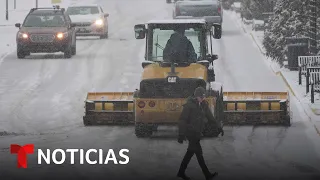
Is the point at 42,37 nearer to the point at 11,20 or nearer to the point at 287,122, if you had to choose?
the point at 287,122

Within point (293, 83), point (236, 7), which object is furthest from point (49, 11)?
point (236, 7)

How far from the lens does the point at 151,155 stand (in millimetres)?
18266

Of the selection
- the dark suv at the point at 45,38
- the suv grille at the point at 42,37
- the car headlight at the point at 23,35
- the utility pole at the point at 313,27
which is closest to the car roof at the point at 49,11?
the dark suv at the point at 45,38

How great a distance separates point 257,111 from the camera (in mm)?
21891

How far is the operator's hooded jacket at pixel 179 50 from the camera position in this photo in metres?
20.5

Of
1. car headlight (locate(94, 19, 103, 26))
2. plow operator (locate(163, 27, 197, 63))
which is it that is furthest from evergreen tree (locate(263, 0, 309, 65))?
plow operator (locate(163, 27, 197, 63))

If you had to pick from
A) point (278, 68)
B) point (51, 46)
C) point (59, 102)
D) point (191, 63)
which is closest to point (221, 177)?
point (191, 63)

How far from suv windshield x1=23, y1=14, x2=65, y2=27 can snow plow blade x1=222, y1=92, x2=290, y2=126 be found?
17.2m

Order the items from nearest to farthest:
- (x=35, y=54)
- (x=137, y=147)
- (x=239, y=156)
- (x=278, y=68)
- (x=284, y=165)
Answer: (x=284, y=165), (x=239, y=156), (x=137, y=147), (x=278, y=68), (x=35, y=54)

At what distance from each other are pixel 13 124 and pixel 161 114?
4636mm

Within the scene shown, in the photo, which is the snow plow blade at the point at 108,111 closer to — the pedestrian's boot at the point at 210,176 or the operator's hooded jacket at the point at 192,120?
the operator's hooded jacket at the point at 192,120

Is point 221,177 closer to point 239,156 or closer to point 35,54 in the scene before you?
point 239,156

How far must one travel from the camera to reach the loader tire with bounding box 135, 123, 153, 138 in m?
20.4

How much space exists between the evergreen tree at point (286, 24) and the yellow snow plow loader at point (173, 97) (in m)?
12.8
